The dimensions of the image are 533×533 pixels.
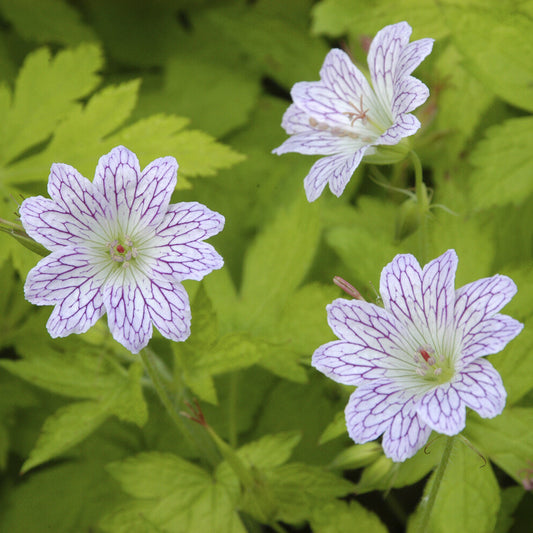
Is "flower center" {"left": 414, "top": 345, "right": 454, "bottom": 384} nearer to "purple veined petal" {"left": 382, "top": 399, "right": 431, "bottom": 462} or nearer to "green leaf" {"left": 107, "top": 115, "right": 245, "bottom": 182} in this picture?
"purple veined petal" {"left": 382, "top": 399, "right": 431, "bottom": 462}

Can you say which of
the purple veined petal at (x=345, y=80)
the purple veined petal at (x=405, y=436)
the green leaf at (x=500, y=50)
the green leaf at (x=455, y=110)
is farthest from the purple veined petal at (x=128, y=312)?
the green leaf at (x=455, y=110)

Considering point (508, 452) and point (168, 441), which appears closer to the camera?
point (508, 452)

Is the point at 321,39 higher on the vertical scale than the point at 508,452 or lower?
higher

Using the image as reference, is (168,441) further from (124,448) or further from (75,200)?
(75,200)

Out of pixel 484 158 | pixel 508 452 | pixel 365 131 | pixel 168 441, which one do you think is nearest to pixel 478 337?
pixel 508 452

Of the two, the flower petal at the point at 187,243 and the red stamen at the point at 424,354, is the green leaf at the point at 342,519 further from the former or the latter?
the flower petal at the point at 187,243

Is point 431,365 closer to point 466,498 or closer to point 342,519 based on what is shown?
point 466,498
